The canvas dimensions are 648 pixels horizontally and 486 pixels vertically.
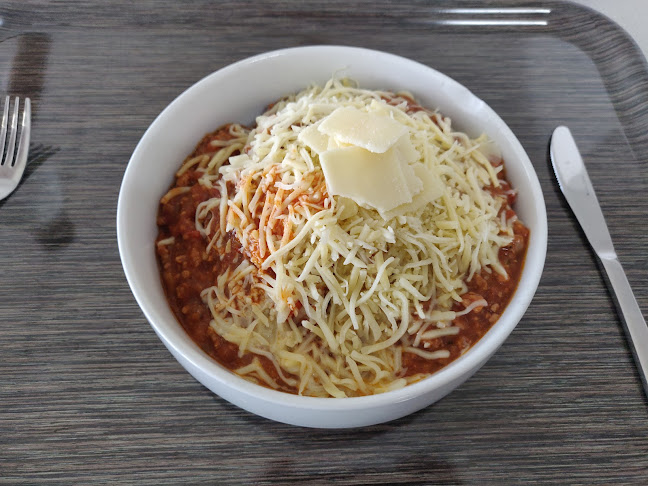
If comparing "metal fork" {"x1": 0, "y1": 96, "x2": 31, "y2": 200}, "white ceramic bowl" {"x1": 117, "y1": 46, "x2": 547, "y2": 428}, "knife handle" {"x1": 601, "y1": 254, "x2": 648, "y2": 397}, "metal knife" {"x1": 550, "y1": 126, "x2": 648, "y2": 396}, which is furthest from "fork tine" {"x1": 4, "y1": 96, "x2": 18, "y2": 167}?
"knife handle" {"x1": 601, "y1": 254, "x2": 648, "y2": 397}

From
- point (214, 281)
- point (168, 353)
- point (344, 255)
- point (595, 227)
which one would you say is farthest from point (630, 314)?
point (168, 353)

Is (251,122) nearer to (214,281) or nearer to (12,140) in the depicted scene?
(214,281)

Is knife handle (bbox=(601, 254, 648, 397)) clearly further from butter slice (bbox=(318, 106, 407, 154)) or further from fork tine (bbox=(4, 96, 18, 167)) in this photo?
fork tine (bbox=(4, 96, 18, 167))

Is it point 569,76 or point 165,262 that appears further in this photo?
point 569,76

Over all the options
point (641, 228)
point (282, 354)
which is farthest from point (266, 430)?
point (641, 228)

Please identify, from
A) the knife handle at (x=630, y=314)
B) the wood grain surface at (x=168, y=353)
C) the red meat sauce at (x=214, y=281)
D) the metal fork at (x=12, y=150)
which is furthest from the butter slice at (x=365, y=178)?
the metal fork at (x=12, y=150)

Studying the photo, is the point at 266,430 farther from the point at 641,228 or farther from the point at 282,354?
the point at 641,228
